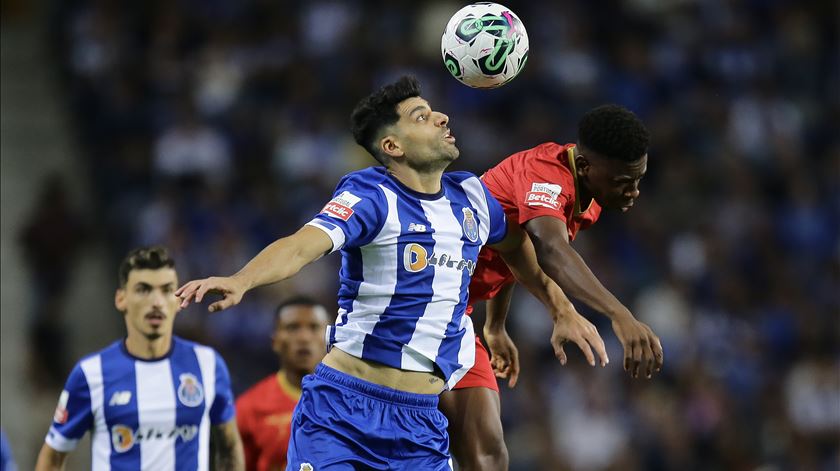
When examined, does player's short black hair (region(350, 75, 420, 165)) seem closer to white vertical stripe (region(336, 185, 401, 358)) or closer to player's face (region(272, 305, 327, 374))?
white vertical stripe (region(336, 185, 401, 358))

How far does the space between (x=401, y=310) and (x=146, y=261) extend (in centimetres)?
231

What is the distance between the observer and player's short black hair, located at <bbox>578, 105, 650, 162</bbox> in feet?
18.4

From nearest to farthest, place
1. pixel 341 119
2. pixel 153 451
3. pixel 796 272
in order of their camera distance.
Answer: pixel 153 451, pixel 796 272, pixel 341 119

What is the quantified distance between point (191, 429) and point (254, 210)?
633 cm

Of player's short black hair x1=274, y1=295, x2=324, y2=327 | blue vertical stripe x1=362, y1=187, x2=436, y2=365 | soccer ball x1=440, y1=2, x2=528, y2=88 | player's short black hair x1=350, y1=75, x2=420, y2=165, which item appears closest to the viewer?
blue vertical stripe x1=362, y1=187, x2=436, y2=365

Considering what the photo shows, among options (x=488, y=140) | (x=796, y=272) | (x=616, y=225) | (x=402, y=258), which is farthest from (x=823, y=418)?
(x=402, y=258)

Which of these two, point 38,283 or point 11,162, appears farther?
point 11,162

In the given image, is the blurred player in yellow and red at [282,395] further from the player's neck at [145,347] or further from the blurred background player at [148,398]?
the player's neck at [145,347]

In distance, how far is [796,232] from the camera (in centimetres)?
1289

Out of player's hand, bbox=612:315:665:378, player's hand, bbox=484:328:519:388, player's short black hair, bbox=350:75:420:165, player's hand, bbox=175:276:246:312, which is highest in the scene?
player's short black hair, bbox=350:75:420:165

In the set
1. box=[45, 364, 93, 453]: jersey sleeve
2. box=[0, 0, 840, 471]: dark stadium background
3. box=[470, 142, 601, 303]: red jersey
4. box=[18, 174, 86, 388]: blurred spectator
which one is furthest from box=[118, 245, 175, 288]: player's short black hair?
box=[18, 174, 86, 388]: blurred spectator

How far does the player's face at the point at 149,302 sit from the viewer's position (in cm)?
674

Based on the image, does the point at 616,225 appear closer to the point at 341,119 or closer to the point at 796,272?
the point at 796,272

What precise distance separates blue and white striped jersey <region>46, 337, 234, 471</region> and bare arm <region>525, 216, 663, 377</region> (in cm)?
233
